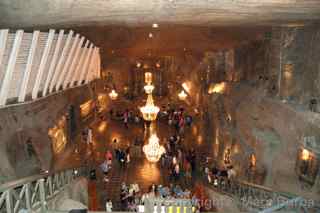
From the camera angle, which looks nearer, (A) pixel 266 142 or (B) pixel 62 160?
(A) pixel 266 142

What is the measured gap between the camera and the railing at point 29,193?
427 cm

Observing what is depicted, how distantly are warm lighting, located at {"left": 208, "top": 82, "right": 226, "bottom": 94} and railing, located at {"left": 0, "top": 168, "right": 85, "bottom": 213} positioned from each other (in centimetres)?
930

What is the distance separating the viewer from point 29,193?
4840 millimetres

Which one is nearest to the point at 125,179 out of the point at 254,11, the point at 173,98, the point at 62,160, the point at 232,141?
the point at 62,160

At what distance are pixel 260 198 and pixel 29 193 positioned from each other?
16.7ft

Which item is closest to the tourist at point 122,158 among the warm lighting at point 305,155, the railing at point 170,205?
the warm lighting at point 305,155

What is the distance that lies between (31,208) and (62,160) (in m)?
6.22

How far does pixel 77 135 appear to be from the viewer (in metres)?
13.7

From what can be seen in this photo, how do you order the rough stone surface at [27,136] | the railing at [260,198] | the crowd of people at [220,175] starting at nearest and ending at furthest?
the railing at [260,198] → the rough stone surface at [27,136] → the crowd of people at [220,175]

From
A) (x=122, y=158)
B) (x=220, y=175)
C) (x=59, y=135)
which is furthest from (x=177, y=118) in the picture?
(x=59, y=135)

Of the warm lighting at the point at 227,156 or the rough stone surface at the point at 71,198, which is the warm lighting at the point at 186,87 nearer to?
the warm lighting at the point at 227,156

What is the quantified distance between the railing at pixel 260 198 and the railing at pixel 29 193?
12.3 feet

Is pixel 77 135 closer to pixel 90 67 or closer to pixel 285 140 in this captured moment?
pixel 90 67

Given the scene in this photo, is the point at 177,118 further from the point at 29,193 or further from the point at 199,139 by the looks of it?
the point at 29,193
